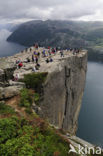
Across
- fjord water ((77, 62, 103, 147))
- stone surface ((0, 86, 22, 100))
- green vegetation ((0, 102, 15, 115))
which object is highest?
stone surface ((0, 86, 22, 100))

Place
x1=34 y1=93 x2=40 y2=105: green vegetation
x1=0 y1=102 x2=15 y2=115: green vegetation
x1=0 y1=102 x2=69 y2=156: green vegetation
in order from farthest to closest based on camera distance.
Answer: x1=34 y1=93 x2=40 y2=105: green vegetation < x1=0 y1=102 x2=15 y2=115: green vegetation < x1=0 y1=102 x2=69 y2=156: green vegetation

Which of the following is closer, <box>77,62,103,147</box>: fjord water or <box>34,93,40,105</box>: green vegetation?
<box>34,93,40,105</box>: green vegetation

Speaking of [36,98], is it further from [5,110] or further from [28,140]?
[28,140]

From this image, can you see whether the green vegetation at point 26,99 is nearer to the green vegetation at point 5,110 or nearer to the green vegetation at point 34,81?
the green vegetation at point 5,110

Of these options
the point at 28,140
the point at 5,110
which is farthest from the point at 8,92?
the point at 28,140

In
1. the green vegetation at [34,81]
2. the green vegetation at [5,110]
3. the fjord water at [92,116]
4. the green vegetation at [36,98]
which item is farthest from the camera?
the fjord water at [92,116]

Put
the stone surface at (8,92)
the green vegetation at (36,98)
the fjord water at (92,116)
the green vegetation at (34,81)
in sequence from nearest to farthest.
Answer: the stone surface at (8,92), the green vegetation at (36,98), the green vegetation at (34,81), the fjord water at (92,116)

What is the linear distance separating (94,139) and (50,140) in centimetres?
4009

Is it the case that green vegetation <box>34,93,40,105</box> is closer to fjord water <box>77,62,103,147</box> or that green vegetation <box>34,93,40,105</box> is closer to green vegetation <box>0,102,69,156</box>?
green vegetation <box>0,102,69,156</box>

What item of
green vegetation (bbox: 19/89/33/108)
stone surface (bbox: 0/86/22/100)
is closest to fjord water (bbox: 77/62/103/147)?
green vegetation (bbox: 19/89/33/108)

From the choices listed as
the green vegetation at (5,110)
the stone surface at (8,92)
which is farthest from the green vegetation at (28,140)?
the stone surface at (8,92)

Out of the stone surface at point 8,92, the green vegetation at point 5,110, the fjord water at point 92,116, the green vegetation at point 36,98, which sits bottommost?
the fjord water at point 92,116

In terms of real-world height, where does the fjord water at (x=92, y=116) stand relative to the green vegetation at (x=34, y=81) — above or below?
below

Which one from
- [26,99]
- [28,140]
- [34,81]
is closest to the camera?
[28,140]
